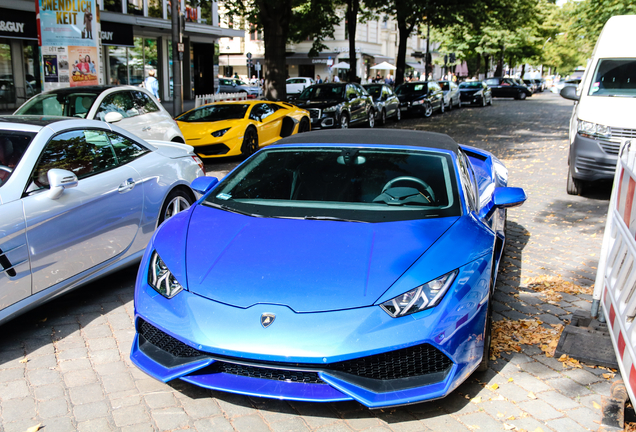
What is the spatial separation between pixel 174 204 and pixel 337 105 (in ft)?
40.7

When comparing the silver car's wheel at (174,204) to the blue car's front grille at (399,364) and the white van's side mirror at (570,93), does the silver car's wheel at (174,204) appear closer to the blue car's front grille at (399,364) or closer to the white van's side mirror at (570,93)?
the blue car's front grille at (399,364)

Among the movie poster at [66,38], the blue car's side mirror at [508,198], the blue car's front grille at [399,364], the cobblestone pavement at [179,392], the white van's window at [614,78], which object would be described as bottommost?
the cobblestone pavement at [179,392]

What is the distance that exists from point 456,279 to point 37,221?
272 centimetres

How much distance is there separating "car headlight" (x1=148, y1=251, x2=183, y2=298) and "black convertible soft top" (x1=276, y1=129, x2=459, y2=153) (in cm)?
150

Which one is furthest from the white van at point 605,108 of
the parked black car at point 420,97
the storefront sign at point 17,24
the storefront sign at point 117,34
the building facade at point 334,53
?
A: the building facade at point 334,53

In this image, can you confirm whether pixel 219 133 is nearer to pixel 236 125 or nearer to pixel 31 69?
pixel 236 125

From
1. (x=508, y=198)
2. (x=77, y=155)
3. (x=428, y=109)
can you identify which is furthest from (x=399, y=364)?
(x=428, y=109)

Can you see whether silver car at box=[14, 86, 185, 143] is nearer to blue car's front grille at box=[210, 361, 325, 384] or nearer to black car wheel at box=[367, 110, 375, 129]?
blue car's front grille at box=[210, 361, 325, 384]

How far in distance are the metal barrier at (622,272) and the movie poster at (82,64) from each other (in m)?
11.3

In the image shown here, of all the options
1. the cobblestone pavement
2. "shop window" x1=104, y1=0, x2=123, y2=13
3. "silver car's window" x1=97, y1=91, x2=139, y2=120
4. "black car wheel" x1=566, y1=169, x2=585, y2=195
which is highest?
"shop window" x1=104, y1=0, x2=123, y2=13

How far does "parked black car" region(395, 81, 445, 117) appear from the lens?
25.2 m

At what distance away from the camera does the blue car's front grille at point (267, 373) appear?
9.33 ft

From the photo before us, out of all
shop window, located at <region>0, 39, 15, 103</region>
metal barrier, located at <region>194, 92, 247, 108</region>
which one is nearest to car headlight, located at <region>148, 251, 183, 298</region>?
metal barrier, located at <region>194, 92, 247, 108</region>

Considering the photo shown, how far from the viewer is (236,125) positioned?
12.3 metres
